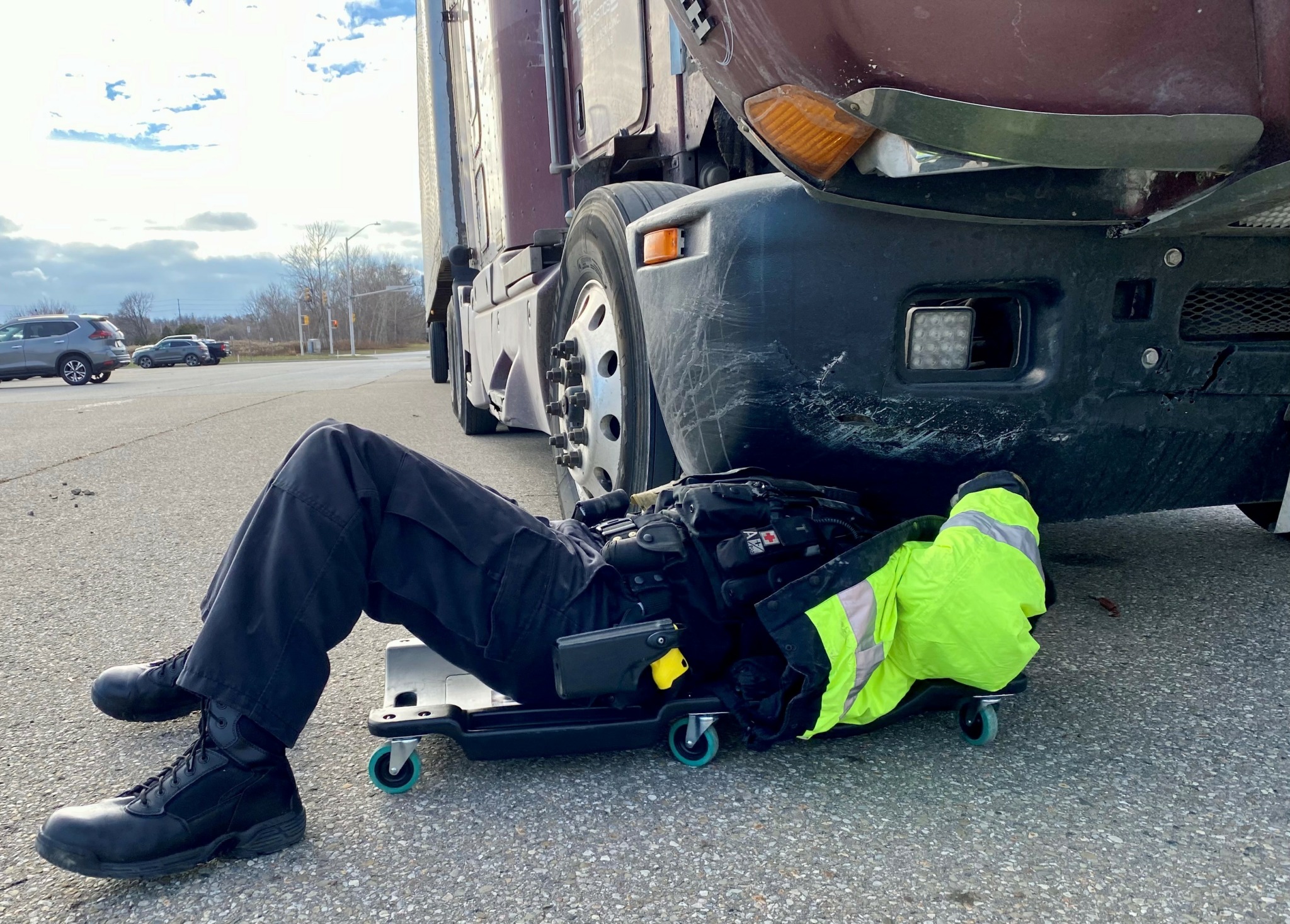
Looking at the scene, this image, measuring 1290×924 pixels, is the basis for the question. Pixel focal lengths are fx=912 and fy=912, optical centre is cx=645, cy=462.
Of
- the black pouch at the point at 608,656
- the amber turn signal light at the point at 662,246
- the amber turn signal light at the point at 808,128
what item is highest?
the amber turn signal light at the point at 808,128

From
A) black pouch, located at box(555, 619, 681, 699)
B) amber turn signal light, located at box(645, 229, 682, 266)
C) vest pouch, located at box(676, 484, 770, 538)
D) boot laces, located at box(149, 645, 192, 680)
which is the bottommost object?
boot laces, located at box(149, 645, 192, 680)

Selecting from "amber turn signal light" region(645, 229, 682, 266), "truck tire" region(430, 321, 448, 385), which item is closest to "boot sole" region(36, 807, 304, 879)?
"amber turn signal light" region(645, 229, 682, 266)

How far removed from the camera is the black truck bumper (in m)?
1.81

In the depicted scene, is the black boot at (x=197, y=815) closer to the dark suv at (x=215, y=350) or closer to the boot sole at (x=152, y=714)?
Result: the boot sole at (x=152, y=714)

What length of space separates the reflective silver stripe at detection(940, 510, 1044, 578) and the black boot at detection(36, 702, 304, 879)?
1.20m

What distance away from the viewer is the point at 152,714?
1.85 m

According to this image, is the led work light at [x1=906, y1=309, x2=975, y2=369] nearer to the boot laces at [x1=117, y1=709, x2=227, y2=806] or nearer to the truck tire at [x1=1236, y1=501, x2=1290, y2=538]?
the boot laces at [x1=117, y1=709, x2=227, y2=806]

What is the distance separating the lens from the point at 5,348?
63.1 feet

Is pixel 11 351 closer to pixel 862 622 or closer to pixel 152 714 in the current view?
pixel 152 714

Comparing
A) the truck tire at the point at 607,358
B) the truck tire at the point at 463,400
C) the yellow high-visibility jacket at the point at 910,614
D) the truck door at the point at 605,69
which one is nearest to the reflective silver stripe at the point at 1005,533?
the yellow high-visibility jacket at the point at 910,614

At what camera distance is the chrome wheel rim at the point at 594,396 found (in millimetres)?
2699

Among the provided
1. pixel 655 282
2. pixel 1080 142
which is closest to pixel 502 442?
pixel 655 282

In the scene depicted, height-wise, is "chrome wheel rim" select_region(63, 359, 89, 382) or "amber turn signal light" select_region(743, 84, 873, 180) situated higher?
"amber turn signal light" select_region(743, 84, 873, 180)

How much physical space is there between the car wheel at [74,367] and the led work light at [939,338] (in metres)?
21.2
